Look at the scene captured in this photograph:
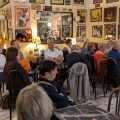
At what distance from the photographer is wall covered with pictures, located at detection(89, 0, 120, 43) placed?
7500 millimetres

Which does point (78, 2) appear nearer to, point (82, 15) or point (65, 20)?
point (82, 15)

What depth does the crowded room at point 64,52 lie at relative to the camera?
3.49 m

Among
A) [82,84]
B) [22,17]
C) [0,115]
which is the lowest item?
[0,115]

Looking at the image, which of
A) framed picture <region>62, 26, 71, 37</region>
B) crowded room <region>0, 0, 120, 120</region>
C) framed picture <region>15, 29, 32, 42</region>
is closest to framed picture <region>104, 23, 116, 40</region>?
crowded room <region>0, 0, 120, 120</region>

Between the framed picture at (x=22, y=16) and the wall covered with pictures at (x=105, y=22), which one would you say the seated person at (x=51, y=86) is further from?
the wall covered with pictures at (x=105, y=22)

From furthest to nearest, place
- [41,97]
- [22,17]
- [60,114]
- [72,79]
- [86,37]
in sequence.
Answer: [86,37] → [22,17] → [72,79] → [60,114] → [41,97]

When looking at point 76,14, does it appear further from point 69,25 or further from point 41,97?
point 41,97

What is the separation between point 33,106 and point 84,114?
0.85m

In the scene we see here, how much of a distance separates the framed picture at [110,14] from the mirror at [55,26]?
4.34 ft

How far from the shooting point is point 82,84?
4273mm

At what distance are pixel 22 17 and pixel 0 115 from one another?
418cm

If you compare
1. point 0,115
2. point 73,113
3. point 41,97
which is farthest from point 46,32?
point 41,97

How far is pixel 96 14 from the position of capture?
8297mm

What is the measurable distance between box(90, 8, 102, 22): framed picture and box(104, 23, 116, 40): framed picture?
48cm
